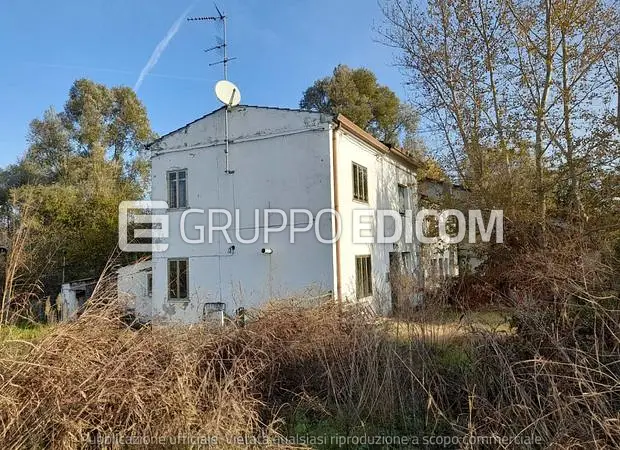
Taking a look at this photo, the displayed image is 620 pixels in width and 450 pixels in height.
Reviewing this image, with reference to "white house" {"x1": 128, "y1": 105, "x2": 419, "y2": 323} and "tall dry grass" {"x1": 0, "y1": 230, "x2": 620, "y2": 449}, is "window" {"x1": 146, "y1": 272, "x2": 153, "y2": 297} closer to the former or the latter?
"white house" {"x1": 128, "y1": 105, "x2": 419, "y2": 323}

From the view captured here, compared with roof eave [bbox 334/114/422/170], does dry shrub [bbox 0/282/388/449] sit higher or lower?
lower

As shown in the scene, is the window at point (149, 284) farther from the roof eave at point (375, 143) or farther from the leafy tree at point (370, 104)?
the leafy tree at point (370, 104)

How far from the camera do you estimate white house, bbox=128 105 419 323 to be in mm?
13047

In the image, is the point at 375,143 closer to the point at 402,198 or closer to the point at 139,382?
the point at 402,198

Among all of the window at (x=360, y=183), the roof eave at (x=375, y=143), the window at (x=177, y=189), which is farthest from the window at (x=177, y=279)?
the roof eave at (x=375, y=143)

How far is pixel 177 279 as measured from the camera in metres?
15.1

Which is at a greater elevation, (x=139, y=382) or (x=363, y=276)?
(x=363, y=276)

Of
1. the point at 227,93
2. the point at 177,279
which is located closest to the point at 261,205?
the point at 227,93

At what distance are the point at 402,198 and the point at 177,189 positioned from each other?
A: 971 centimetres

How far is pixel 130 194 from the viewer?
2708cm

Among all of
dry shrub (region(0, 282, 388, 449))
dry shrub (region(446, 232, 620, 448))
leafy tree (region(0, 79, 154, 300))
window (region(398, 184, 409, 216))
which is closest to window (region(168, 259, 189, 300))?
leafy tree (region(0, 79, 154, 300))

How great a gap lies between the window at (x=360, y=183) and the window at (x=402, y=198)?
3390 mm


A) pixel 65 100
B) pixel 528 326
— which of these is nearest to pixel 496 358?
pixel 528 326

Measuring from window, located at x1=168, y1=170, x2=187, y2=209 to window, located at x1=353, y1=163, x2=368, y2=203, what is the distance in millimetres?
5938
